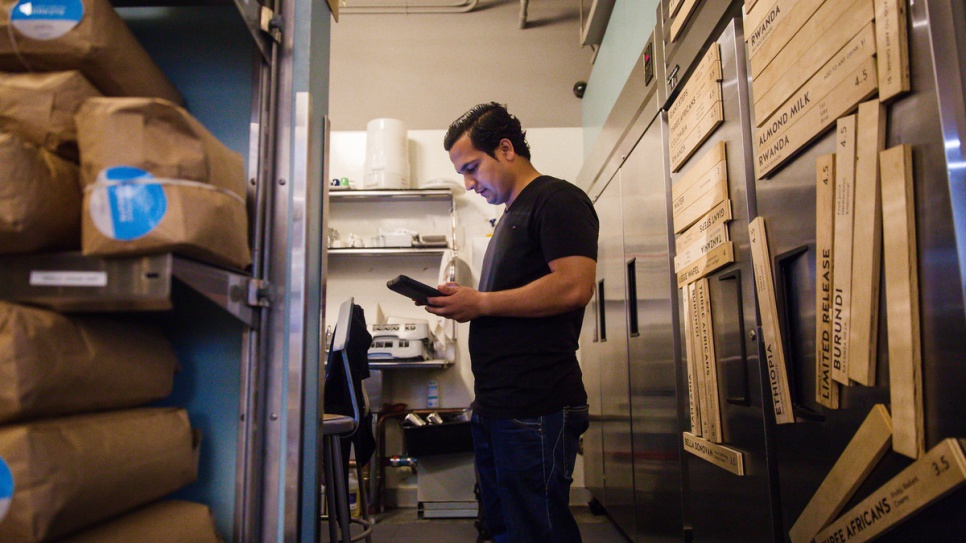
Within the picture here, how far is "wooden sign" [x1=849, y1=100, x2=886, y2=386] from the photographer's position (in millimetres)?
835

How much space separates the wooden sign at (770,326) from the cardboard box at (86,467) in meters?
1.06

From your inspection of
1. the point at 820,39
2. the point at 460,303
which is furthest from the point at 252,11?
the point at 820,39

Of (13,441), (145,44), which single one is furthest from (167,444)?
(145,44)

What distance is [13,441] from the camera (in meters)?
0.62

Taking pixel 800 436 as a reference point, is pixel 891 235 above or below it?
above

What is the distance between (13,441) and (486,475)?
95 centimetres

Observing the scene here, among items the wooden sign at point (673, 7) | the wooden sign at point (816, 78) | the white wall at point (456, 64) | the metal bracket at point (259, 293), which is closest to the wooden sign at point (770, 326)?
the wooden sign at point (816, 78)

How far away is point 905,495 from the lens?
30.9 inches

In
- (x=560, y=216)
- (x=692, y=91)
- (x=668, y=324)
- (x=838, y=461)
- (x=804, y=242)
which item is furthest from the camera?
(x=668, y=324)

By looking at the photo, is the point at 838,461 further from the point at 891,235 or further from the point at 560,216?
the point at 560,216

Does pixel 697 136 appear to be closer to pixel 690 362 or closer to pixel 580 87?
pixel 690 362

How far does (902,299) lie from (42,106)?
1.11 meters

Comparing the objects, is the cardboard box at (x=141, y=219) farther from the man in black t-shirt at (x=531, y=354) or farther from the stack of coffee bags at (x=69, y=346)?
the man in black t-shirt at (x=531, y=354)

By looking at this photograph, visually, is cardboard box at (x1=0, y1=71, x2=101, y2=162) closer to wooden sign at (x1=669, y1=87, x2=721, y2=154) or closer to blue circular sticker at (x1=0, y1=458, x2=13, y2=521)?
blue circular sticker at (x1=0, y1=458, x2=13, y2=521)
